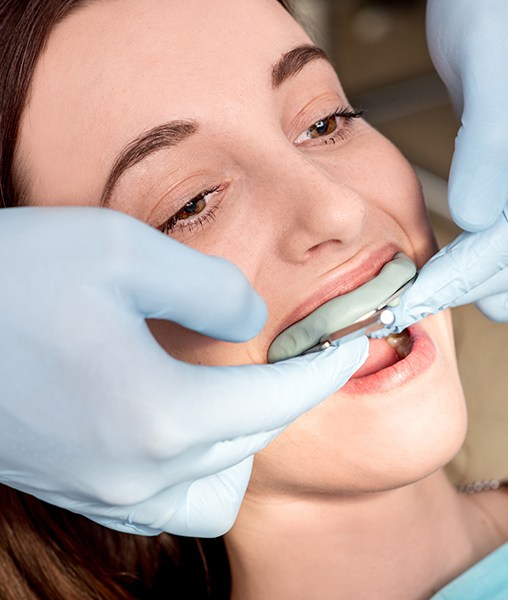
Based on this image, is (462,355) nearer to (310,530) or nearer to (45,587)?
(310,530)

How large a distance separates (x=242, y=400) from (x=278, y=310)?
0.21 metres

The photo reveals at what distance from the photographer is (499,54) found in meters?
1.24

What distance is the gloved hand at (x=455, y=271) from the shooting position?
1.16 m

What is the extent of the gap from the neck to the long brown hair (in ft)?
1.15

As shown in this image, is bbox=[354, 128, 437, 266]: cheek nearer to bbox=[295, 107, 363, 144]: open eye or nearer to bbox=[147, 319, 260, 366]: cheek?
bbox=[295, 107, 363, 144]: open eye

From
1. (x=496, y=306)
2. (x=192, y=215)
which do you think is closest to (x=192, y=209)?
(x=192, y=215)

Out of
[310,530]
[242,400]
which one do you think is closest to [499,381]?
[310,530]

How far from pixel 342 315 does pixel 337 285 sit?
57mm

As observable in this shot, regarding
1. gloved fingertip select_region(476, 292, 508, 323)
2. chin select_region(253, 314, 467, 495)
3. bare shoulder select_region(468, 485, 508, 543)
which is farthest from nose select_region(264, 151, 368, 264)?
bare shoulder select_region(468, 485, 508, 543)

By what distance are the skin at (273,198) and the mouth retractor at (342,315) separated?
24mm

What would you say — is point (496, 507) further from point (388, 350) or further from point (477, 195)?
point (477, 195)

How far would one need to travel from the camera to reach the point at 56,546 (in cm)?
153

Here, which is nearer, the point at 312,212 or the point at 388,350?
the point at 312,212

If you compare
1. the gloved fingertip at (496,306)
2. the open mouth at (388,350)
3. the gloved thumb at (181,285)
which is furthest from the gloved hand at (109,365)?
the gloved fingertip at (496,306)
